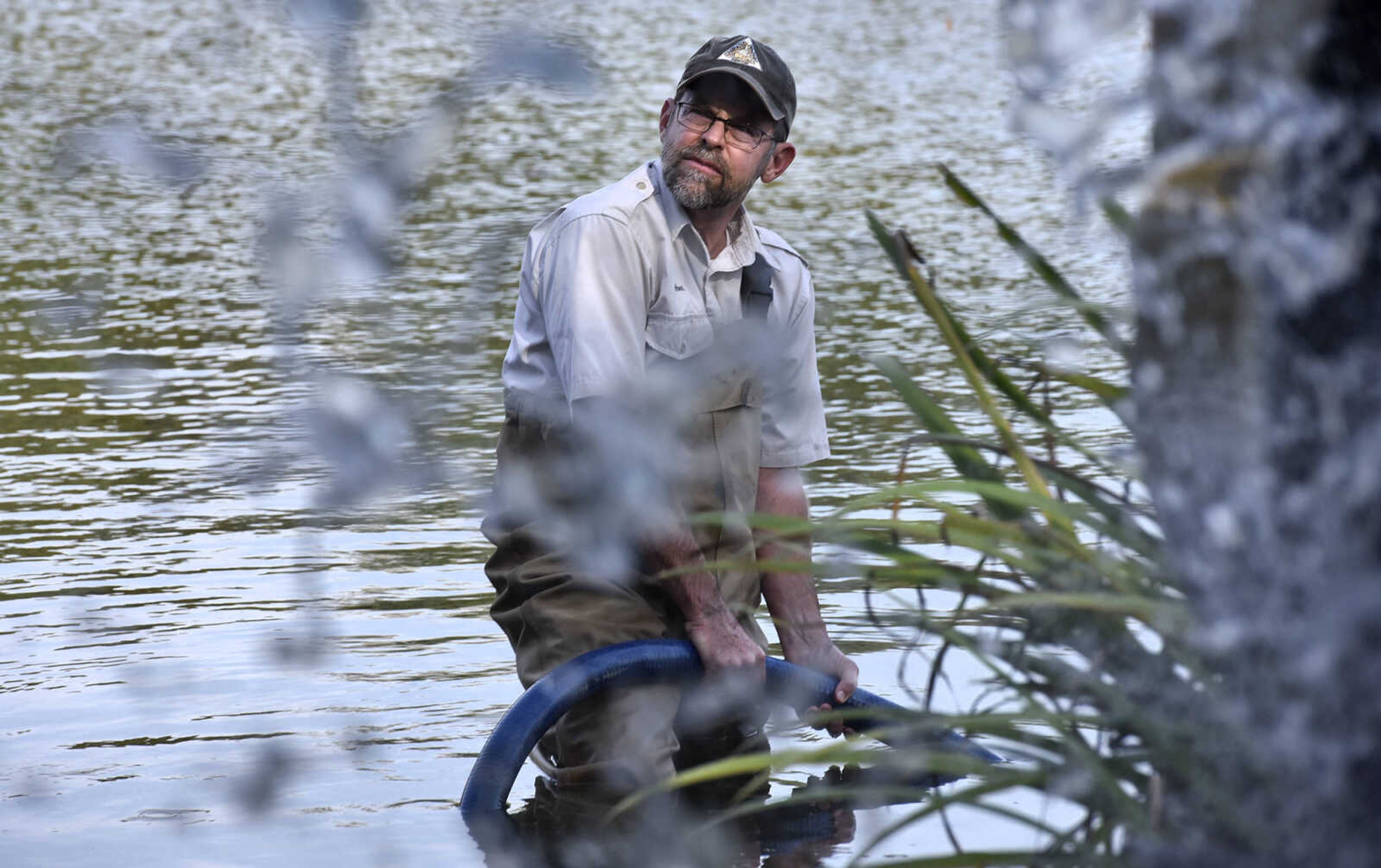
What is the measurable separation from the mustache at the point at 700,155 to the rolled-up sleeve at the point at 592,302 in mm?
203

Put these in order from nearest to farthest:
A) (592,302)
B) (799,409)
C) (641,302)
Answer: (592,302) < (641,302) < (799,409)

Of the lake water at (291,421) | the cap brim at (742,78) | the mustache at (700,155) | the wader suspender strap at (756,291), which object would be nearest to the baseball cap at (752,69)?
the cap brim at (742,78)

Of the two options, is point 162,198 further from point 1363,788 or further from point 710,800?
point 1363,788

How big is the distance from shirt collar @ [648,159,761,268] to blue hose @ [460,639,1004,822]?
85 centimetres

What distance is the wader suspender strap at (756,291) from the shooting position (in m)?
4.32

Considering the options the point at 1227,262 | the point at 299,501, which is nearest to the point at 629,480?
the point at 1227,262

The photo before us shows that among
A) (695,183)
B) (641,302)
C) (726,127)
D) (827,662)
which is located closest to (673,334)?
(641,302)

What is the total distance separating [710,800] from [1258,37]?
9.18 feet

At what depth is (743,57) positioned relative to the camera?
407 centimetres

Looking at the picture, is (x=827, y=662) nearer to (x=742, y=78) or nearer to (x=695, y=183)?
(x=695, y=183)

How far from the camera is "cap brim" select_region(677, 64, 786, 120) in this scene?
4059 millimetres

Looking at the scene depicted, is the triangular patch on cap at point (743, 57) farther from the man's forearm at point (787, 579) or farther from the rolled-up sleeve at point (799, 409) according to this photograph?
the man's forearm at point (787, 579)

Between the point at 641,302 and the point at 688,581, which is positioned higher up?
the point at 641,302

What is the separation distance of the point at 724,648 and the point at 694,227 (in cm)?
89
